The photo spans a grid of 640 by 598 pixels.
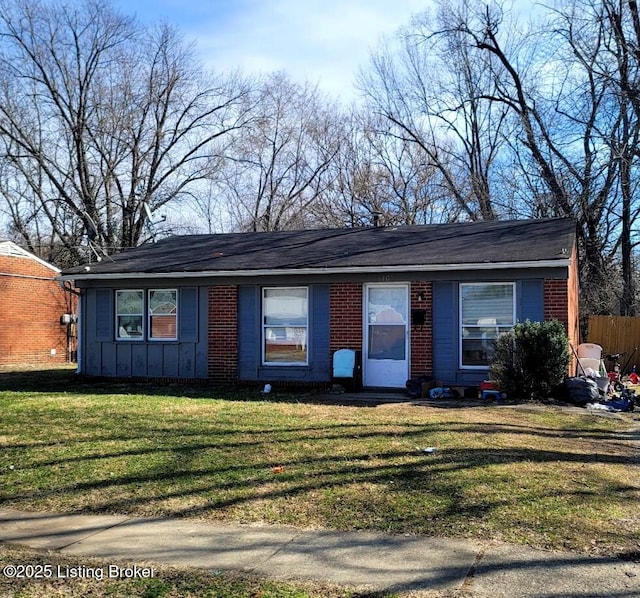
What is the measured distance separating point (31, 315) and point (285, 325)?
1349 cm

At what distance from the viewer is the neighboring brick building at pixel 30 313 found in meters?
22.3

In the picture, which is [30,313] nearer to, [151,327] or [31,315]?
[31,315]

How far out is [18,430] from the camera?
863 centimetres

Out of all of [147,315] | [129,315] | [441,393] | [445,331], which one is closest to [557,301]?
[445,331]

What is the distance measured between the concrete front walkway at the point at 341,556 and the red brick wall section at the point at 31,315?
19.2 meters

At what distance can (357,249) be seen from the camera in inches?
579

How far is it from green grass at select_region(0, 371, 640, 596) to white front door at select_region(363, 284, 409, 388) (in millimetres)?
2955

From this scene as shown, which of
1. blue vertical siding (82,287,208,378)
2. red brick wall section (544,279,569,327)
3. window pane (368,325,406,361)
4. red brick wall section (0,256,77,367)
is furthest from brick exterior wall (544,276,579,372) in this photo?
red brick wall section (0,256,77,367)

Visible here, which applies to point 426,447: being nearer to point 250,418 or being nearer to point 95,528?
point 250,418

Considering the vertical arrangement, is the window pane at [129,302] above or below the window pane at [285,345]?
above

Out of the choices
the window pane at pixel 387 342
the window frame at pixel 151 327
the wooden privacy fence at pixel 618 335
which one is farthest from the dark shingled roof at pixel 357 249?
the wooden privacy fence at pixel 618 335

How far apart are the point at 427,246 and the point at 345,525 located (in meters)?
10.1

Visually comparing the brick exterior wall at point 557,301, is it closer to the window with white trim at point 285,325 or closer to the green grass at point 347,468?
the green grass at point 347,468

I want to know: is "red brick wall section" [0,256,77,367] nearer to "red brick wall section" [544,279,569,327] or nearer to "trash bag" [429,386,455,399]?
"trash bag" [429,386,455,399]
